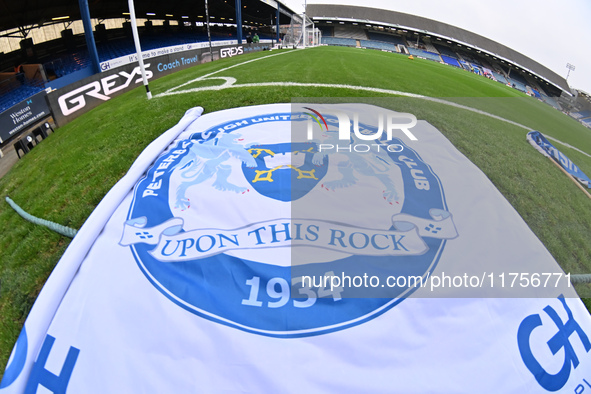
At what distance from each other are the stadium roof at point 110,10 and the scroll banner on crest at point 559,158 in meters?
22.9

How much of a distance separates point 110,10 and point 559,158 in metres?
30.8

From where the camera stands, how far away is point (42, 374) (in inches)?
65.9

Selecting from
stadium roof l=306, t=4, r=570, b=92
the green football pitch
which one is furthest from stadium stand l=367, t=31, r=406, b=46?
the green football pitch

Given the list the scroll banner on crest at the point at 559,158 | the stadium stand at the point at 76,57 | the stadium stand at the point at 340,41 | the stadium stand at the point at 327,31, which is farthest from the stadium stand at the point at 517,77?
the scroll banner on crest at the point at 559,158

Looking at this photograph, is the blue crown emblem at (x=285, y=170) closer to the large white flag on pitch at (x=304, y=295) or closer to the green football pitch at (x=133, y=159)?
the large white flag on pitch at (x=304, y=295)

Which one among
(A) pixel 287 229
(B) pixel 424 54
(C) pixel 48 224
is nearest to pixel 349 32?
(B) pixel 424 54

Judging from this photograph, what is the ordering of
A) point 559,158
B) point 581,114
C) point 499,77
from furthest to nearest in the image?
point 499,77, point 581,114, point 559,158

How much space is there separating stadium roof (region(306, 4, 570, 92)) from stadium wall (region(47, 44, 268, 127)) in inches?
1868

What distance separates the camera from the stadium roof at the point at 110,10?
1627 cm

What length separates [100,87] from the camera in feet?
30.0

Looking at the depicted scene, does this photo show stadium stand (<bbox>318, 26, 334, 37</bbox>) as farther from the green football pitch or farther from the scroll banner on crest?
the scroll banner on crest

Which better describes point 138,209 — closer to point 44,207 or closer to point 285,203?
point 285,203

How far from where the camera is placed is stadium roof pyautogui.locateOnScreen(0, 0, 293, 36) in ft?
53.4

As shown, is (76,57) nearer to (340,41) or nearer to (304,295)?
(304,295)
